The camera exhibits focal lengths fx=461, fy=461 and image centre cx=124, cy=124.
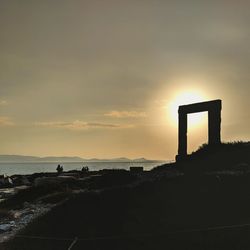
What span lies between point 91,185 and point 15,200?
395 centimetres

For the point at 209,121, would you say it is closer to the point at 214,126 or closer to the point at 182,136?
the point at 214,126

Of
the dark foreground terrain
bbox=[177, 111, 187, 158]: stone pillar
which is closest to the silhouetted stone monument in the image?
bbox=[177, 111, 187, 158]: stone pillar

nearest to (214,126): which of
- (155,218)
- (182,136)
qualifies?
(182,136)

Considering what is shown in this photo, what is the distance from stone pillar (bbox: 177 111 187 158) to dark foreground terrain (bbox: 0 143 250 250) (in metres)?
10.4

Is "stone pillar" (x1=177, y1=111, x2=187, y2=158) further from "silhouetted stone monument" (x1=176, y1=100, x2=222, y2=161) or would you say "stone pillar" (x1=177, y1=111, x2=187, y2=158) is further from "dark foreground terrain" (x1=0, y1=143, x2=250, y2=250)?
"dark foreground terrain" (x1=0, y1=143, x2=250, y2=250)

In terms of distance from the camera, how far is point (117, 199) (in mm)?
18094

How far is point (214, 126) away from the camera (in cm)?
2848

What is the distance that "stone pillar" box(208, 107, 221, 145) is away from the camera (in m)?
28.3

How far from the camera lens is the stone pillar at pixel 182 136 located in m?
31.0

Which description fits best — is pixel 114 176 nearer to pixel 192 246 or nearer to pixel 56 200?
pixel 56 200

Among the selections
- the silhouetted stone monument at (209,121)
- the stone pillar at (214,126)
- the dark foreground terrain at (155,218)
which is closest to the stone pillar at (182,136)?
the silhouetted stone monument at (209,121)

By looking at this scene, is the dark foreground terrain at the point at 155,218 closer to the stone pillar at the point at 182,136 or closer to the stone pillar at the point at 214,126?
the stone pillar at the point at 214,126

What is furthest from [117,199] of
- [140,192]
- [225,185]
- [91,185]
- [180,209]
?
[91,185]

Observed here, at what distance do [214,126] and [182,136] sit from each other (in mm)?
3247
